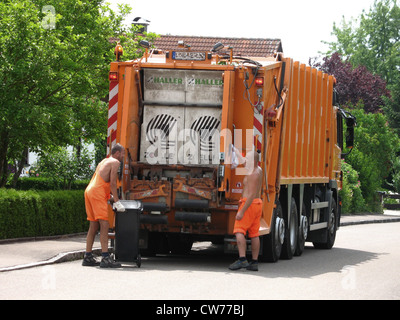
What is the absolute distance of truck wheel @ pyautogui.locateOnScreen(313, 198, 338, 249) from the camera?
→ 19.6 metres

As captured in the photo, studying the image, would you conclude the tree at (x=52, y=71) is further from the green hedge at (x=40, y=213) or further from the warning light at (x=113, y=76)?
the warning light at (x=113, y=76)

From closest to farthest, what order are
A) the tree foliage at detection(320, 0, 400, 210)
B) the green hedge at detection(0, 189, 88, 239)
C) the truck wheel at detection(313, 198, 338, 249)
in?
1. the green hedge at detection(0, 189, 88, 239)
2. the truck wheel at detection(313, 198, 338, 249)
3. the tree foliage at detection(320, 0, 400, 210)

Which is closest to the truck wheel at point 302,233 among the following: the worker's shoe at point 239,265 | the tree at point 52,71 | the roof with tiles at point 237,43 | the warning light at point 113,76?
the worker's shoe at point 239,265

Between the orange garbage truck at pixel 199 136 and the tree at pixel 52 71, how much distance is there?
13.5 ft

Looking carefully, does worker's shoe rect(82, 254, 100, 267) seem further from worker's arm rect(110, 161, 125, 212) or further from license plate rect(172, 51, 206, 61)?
license plate rect(172, 51, 206, 61)

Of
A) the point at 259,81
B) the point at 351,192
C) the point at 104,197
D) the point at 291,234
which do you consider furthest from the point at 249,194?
the point at 351,192

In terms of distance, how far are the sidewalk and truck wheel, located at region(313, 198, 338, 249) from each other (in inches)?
185

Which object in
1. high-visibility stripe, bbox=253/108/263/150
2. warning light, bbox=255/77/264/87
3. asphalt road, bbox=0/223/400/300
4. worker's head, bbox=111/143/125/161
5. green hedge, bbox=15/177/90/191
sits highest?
warning light, bbox=255/77/264/87

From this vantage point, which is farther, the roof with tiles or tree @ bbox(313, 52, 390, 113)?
tree @ bbox(313, 52, 390, 113)

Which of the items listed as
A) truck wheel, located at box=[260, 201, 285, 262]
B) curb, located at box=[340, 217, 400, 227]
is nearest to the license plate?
truck wheel, located at box=[260, 201, 285, 262]

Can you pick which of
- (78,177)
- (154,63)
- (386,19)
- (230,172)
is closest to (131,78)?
(154,63)

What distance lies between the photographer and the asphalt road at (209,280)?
10289 mm

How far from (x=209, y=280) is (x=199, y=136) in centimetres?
323
